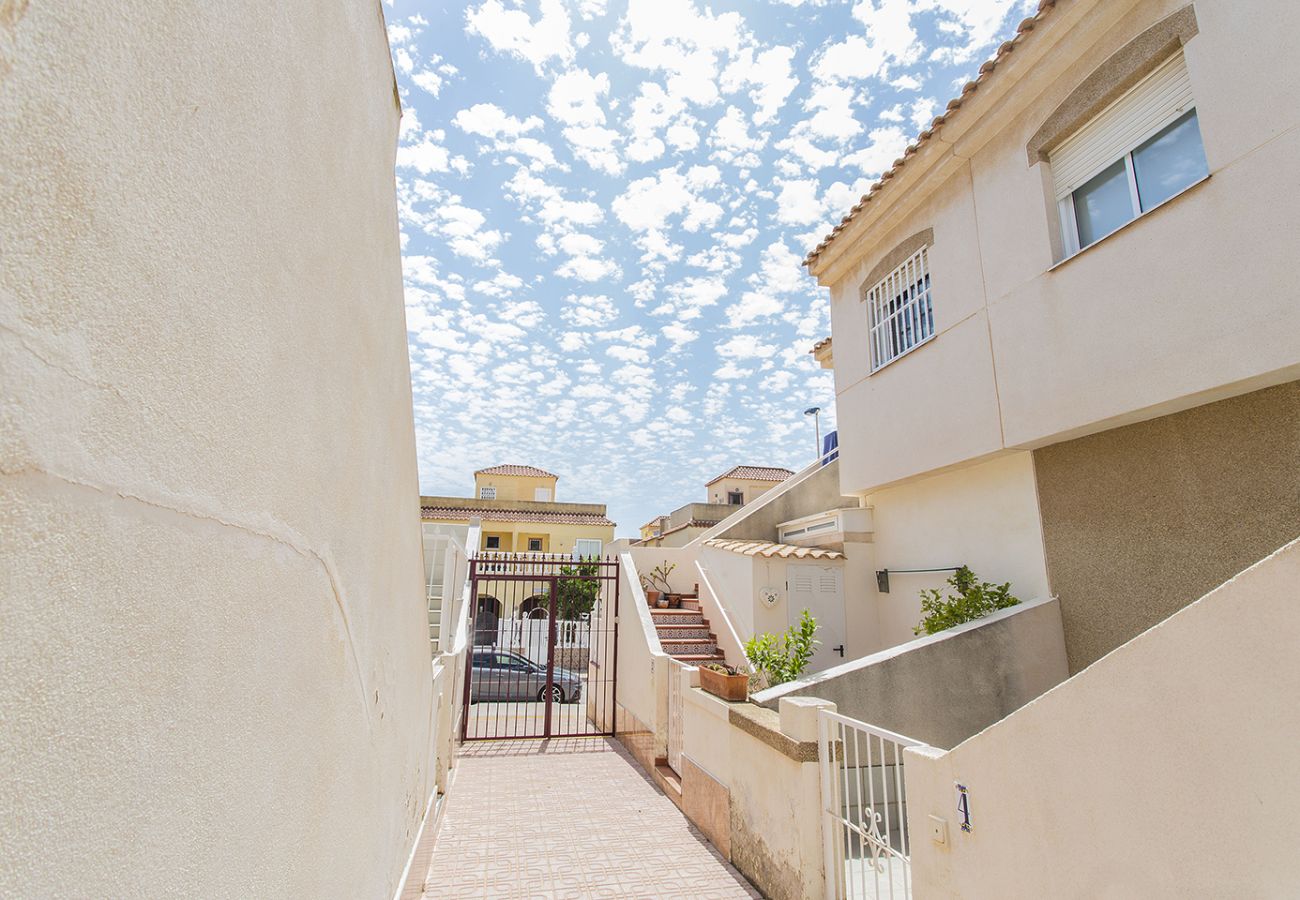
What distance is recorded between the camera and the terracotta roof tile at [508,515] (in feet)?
98.4

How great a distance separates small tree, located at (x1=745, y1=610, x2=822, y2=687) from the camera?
23.4 feet

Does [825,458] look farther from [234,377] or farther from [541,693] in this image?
[234,377]

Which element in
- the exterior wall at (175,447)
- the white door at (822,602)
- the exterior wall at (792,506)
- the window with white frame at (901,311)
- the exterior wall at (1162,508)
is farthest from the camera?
the exterior wall at (792,506)

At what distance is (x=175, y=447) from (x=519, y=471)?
4323 cm

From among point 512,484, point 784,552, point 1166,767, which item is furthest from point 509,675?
point 512,484

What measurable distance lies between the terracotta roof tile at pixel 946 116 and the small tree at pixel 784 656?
609 centimetres

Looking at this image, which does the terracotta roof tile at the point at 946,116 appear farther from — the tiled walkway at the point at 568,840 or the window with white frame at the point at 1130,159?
the tiled walkway at the point at 568,840

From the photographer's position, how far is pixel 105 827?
91 cm

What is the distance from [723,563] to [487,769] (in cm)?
491

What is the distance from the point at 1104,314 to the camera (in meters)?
5.82

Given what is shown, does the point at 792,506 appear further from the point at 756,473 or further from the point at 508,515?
the point at 756,473

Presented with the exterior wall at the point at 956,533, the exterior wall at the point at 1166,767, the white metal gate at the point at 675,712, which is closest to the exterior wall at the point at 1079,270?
the exterior wall at the point at 956,533

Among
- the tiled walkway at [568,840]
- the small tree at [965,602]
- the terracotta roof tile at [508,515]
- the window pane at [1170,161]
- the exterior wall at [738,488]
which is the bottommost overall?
the tiled walkway at [568,840]

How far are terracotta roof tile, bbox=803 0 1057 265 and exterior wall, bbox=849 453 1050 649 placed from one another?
4.13 metres
